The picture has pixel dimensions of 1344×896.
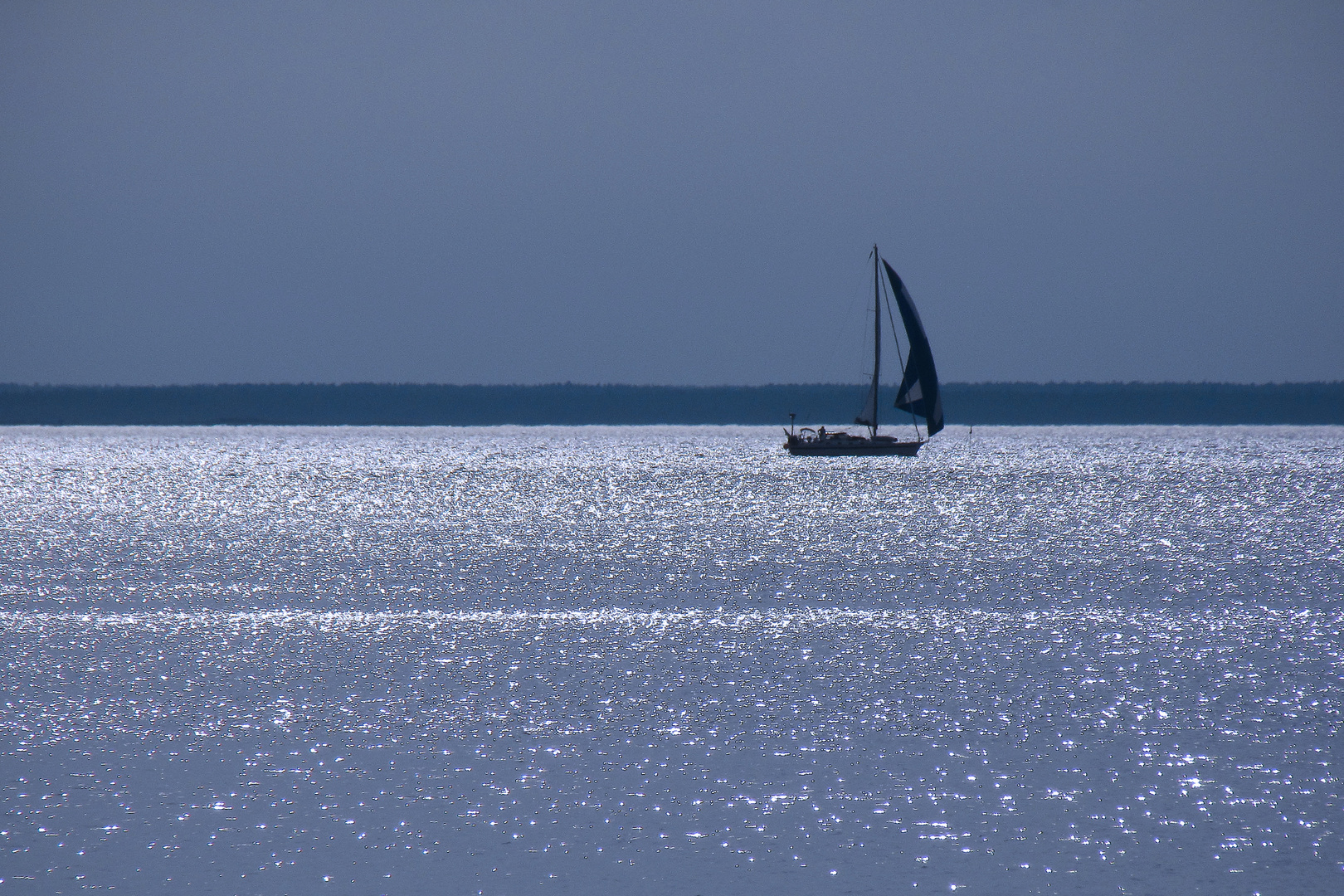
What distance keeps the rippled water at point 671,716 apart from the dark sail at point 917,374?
35.6 meters

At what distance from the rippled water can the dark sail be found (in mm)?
35626

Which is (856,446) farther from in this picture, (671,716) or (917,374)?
(671,716)

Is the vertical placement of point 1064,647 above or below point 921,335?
below

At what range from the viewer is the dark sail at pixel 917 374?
208 ft

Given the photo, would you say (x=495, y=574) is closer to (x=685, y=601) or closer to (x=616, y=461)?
(x=685, y=601)

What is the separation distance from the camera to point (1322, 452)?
3834 inches

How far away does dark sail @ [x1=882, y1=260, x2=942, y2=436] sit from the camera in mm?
63438

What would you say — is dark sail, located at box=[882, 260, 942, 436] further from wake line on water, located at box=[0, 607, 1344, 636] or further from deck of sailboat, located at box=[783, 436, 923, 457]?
wake line on water, located at box=[0, 607, 1344, 636]

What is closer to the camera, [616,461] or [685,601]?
[685,601]

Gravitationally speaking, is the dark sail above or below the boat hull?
above

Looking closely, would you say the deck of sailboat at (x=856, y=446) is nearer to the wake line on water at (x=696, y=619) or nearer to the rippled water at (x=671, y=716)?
the rippled water at (x=671, y=716)

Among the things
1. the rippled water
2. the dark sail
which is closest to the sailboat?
the dark sail

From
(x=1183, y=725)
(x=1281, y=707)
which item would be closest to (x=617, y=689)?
(x=1183, y=725)

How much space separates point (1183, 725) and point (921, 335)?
5478 cm
